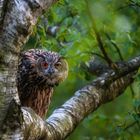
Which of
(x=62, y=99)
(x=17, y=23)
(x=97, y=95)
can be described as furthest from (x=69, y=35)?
(x=62, y=99)

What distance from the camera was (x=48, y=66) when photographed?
Result: 15.5ft

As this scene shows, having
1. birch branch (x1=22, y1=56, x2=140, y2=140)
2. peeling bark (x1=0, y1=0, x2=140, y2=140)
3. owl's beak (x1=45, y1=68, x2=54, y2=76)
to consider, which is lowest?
birch branch (x1=22, y1=56, x2=140, y2=140)

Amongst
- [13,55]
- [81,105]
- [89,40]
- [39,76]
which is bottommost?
[81,105]

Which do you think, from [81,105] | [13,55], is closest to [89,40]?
[81,105]

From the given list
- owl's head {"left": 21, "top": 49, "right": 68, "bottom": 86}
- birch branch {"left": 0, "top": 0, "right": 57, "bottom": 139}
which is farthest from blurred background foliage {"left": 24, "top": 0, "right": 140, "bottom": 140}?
birch branch {"left": 0, "top": 0, "right": 57, "bottom": 139}

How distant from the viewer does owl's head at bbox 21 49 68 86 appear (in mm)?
4684

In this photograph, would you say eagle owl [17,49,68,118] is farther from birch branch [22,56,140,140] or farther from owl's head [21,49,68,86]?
birch branch [22,56,140,140]

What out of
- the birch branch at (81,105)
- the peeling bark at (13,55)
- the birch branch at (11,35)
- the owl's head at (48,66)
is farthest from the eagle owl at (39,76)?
the birch branch at (11,35)

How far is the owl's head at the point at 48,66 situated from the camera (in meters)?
4.68

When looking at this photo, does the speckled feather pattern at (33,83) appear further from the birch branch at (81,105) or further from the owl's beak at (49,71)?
the birch branch at (81,105)

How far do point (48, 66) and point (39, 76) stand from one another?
12 cm

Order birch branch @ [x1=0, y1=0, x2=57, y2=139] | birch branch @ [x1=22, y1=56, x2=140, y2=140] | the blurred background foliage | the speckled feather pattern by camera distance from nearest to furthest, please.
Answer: birch branch @ [x1=0, y1=0, x2=57, y2=139] < birch branch @ [x1=22, y1=56, x2=140, y2=140] < the blurred background foliage < the speckled feather pattern

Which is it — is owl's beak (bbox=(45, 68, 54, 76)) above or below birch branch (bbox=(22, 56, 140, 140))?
above

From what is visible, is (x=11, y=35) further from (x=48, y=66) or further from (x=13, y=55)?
(x=48, y=66)
